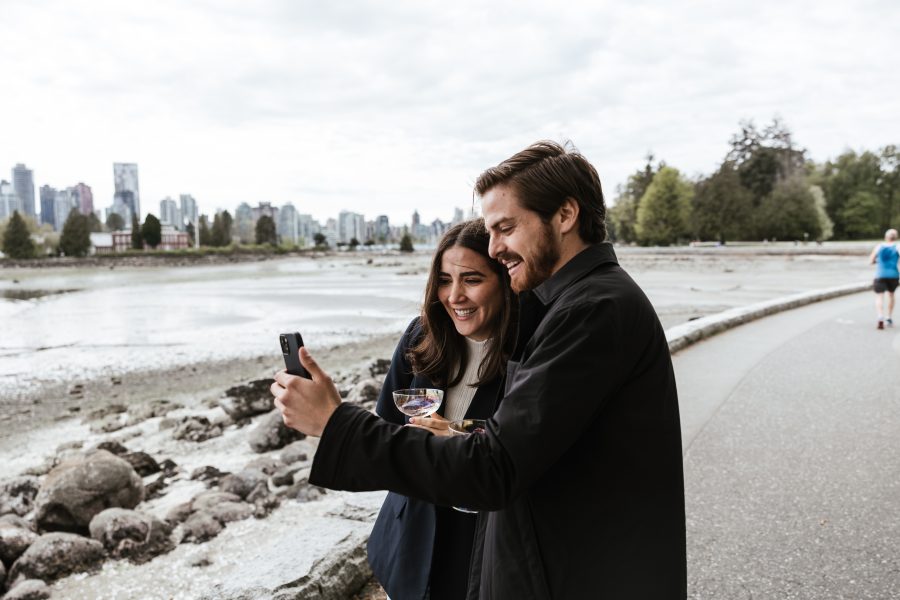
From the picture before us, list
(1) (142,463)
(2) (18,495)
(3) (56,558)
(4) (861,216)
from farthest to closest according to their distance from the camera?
(4) (861,216)
(1) (142,463)
(2) (18,495)
(3) (56,558)

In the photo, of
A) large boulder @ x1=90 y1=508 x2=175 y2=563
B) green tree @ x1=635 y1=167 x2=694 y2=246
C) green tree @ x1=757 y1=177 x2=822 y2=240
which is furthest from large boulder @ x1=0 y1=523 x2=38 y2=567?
green tree @ x1=635 y1=167 x2=694 y2=246

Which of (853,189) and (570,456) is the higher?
(853,189)

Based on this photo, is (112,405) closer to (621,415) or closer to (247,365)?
(247,365)

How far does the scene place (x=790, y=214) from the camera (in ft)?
233

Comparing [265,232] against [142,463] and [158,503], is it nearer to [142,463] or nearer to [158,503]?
[142,463]

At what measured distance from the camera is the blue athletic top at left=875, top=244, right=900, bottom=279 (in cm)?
1278

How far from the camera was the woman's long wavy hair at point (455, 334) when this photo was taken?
241 cm

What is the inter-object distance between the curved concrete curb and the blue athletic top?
249 cm

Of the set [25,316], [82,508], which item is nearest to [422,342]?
[82,508]

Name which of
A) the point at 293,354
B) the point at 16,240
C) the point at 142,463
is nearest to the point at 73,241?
the point at 16,240

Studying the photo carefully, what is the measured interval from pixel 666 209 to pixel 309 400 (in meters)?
86.2

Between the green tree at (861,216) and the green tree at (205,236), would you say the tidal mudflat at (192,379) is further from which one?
the green tree at (205,236)

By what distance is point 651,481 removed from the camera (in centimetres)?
144

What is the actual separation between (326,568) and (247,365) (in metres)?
12.0
